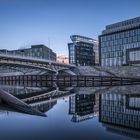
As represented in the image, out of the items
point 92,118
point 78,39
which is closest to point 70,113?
point 92,118

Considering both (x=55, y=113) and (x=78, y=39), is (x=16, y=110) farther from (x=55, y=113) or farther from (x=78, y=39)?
(x=78, y=39)

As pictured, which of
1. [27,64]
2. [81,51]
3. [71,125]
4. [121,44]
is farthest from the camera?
[81,51]

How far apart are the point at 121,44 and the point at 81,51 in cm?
4336

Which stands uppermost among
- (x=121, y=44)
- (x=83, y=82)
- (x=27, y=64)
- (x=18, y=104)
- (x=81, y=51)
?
(x=81, y=51)

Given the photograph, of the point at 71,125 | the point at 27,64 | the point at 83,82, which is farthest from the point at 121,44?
the point at 71,125

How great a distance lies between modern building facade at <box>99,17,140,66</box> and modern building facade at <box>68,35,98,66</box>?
2766 centimetres

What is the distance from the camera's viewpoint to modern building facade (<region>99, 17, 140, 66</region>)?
10756cm

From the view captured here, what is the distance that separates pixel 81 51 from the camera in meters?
154

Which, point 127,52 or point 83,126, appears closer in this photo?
point 83,126

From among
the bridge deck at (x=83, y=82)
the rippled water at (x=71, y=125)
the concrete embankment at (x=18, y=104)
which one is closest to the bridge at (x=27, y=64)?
the bridge deck at (x=83, y=82)

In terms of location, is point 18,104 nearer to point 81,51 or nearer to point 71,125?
point 71,125

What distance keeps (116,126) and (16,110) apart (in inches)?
219

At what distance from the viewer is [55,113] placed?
42.5ft

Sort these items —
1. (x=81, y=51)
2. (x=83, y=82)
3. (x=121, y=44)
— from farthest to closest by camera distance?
(x=81, y=51) → (x=121, y=44) → (x=83, y=82)
